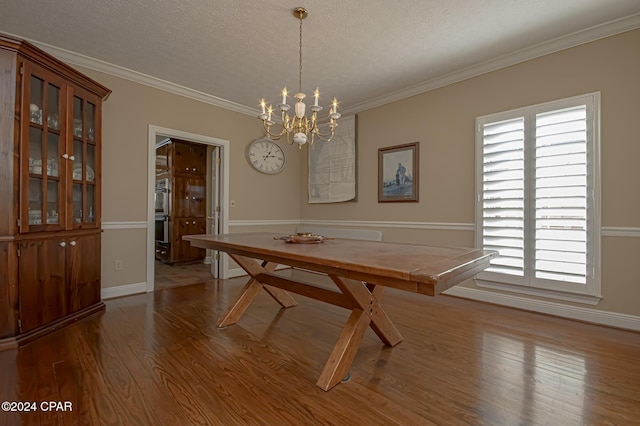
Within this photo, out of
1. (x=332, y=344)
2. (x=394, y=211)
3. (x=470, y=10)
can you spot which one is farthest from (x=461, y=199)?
(x=332, y=344)

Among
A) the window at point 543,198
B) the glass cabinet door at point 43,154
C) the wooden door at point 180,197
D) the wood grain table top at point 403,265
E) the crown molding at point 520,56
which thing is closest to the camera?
the wood grain table top at point 403,265

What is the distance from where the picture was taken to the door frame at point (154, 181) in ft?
11.7

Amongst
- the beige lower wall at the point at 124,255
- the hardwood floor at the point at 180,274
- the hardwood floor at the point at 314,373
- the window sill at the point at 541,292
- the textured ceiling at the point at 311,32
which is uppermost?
the textured ceiling at the point at 311,32

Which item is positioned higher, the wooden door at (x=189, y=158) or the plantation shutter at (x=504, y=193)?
the wooden door at (x=189, y=158)

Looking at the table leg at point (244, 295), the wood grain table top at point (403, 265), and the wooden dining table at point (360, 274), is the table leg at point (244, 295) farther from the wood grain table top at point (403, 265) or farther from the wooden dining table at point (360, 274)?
the wood grain table top at point (403, 265)

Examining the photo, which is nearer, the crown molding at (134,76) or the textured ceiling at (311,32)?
the textured ceiling at (311,32)

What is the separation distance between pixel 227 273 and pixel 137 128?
84.7 inches

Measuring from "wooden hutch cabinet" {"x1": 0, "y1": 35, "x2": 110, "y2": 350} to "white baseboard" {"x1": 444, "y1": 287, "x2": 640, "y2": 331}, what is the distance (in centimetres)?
371

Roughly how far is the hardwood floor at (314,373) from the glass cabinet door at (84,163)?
936mm

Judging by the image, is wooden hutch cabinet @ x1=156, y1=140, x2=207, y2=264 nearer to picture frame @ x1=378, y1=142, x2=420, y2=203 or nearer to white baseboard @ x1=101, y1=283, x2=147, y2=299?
white baseboard @ x1=101, y1=283, x2=147, y2=299

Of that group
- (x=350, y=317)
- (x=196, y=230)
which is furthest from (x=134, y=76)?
(x=350, y=317)

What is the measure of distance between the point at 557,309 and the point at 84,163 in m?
4.41

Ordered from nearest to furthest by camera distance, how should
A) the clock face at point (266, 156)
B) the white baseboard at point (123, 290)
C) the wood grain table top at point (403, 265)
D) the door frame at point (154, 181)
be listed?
the wood grain table top at point (403, 265), the white baseboard at point (123, 290), the door frame at point (154, 181), the clock face at point (266, 156)

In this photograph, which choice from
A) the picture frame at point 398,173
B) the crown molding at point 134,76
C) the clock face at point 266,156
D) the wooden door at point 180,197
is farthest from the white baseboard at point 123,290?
the picture frame at point 398,173
